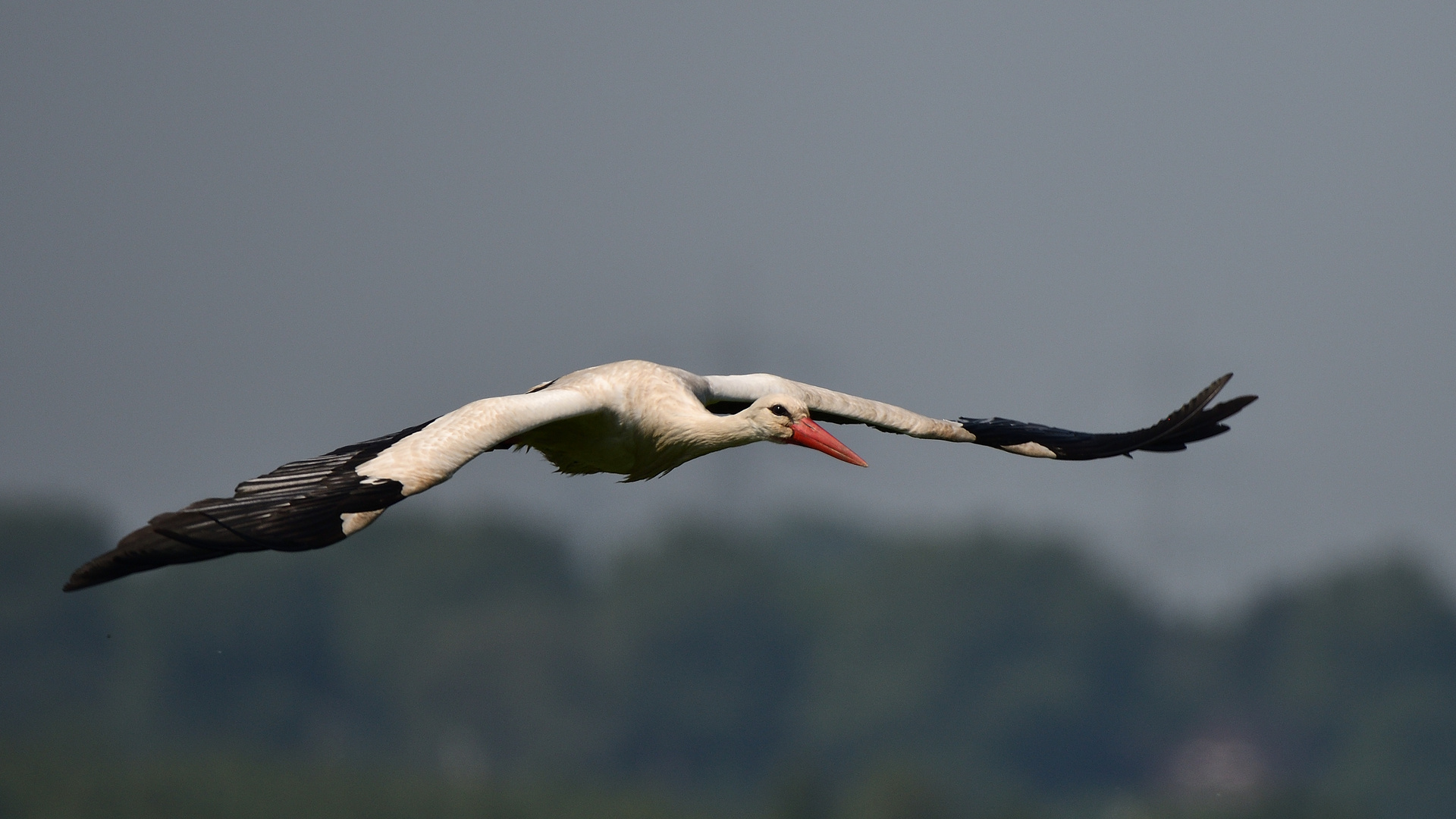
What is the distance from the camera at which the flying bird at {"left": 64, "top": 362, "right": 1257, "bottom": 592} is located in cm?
909

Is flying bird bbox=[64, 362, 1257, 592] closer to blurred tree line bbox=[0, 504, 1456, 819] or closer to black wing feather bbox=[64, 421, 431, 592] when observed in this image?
black wing feather bbox=[64, 421, 431, 592]

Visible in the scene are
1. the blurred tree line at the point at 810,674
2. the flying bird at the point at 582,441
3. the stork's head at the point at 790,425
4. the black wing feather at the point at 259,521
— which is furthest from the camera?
the blurred tree line at the point at 810,674

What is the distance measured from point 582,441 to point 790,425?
169 cm

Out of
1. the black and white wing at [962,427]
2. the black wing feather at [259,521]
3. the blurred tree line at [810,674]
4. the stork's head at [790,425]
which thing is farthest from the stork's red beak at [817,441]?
the blurred tree line at [810,674]

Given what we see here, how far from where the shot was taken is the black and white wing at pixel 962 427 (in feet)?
42.7

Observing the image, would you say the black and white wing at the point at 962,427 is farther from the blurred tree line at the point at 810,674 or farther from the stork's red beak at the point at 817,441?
the blurred tree line at the point at 810,674

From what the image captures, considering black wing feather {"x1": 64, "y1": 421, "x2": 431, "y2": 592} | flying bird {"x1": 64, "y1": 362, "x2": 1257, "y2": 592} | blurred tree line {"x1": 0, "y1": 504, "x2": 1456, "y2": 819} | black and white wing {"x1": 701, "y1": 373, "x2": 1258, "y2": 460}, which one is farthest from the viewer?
blurred tree line {"x1": 0, "y1": 504, "x2": 1456, "y2": 819}

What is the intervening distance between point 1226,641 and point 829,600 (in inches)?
871

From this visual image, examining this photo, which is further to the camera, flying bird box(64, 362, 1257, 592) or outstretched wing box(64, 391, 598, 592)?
flying bird box(64, 362, 1257, 592)

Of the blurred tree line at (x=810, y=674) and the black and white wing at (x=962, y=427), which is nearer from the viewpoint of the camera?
the black and white wing at (x=962, y=427)

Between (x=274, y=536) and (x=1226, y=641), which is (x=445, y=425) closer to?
(x=274, y=536)

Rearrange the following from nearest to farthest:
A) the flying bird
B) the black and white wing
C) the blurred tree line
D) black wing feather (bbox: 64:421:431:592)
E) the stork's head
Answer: black wing feather (bbox: 64:421:431:592) → the flying bird → the stork's head → the black and white wing → the blurred tree line

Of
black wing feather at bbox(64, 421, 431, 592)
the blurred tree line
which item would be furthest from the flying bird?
the blurred tree line

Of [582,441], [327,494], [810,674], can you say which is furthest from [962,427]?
[810,674]
